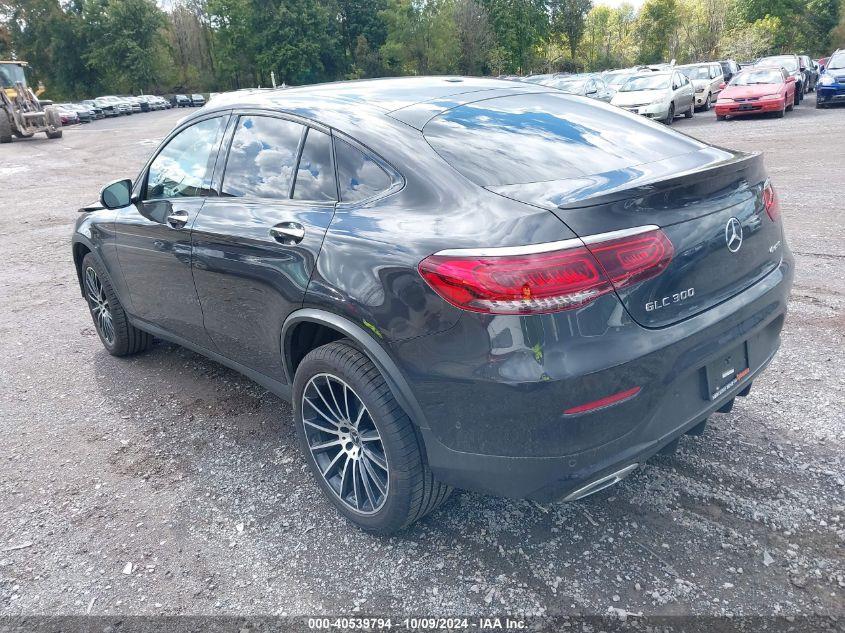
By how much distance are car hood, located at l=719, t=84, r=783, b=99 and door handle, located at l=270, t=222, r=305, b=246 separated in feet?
65.1

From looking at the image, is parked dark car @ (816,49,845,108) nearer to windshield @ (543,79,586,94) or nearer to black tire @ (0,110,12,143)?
windshield @ (543,79,586,94)

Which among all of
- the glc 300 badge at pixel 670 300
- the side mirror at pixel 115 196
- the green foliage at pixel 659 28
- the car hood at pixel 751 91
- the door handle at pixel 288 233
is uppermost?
the green foliage at pixel 659 28

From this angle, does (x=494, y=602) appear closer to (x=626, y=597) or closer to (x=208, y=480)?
(x=626, y=597)

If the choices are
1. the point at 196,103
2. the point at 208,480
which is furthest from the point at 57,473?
the point at 196,103

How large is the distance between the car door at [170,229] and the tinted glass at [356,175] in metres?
1.02

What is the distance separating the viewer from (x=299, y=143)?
309 cm


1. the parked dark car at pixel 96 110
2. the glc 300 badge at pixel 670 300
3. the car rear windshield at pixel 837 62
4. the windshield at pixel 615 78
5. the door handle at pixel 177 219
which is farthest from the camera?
the parked dark car at pixel 96 110

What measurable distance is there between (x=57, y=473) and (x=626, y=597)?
2904 mm

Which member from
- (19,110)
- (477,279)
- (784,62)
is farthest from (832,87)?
(19,110)

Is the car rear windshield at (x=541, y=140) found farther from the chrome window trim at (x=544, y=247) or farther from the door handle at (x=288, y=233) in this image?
the door handle at (x=288, y=233)

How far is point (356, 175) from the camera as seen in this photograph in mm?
2795

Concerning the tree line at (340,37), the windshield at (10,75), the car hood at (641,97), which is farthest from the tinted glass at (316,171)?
the tree line at (340,37)

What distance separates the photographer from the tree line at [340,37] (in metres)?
65.8

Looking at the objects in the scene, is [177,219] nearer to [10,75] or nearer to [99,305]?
[99,305]
